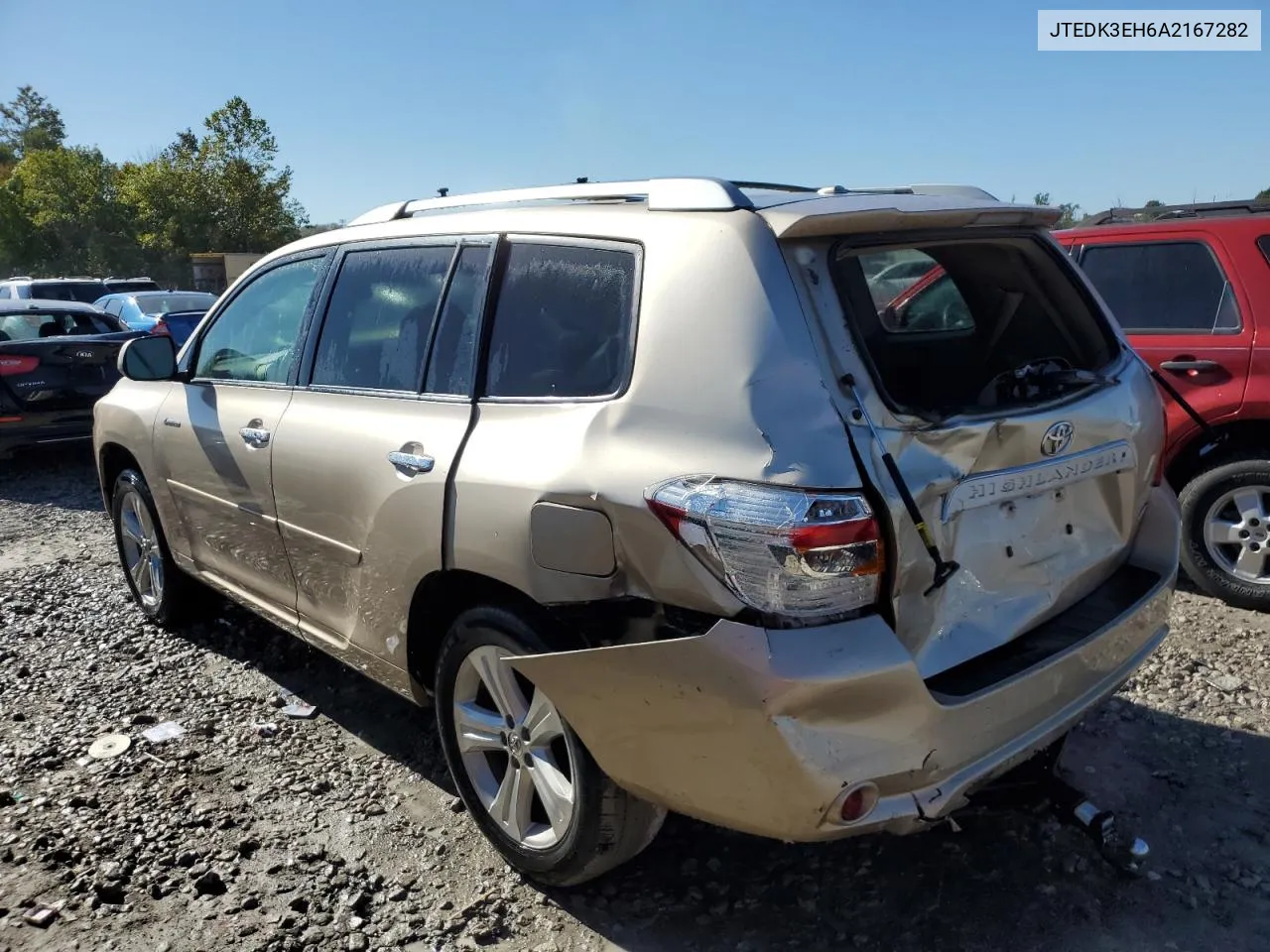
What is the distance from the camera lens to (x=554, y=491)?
92.9 inches

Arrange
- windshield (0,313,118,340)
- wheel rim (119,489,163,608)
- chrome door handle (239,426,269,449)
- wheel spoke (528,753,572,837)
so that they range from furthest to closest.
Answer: windshield (0,313,118,340) < wheel rim (119,489,163,608) < chrome door handle (239,426,269,449) < wheel spoke (528,753,572,837)

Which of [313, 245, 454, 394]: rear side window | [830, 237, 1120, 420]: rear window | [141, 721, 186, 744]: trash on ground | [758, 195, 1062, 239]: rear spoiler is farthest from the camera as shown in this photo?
[141, 721, 186, 744]: trash on ground

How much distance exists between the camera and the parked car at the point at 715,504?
2.08m

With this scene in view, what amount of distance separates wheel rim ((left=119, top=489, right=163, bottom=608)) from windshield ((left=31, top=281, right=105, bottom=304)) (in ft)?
57.0

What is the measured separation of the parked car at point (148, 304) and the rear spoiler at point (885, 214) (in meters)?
15.7

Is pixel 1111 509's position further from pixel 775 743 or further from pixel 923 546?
pixel 775 743

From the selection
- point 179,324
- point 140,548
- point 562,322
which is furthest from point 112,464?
point 179,324

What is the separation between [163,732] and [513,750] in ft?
6.19

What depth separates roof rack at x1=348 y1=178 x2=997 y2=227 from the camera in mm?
2424

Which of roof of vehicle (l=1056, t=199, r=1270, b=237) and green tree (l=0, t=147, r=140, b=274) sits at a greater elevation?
green tree (l=0, t=147, r=140, b=274)

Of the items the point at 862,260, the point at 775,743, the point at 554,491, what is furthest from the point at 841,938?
the point at 862,260

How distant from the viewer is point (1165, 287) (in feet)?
16.8

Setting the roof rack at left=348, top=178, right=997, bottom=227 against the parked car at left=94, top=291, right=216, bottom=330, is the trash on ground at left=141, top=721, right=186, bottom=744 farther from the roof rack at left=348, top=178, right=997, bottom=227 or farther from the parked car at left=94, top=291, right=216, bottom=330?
the parked car at left=94, top=291, right=216, bottom=330

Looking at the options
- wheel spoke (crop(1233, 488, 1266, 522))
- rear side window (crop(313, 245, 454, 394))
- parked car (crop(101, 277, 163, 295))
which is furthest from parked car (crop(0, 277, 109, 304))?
wheel spoke (crop(1233, 488, 1266, 522))
